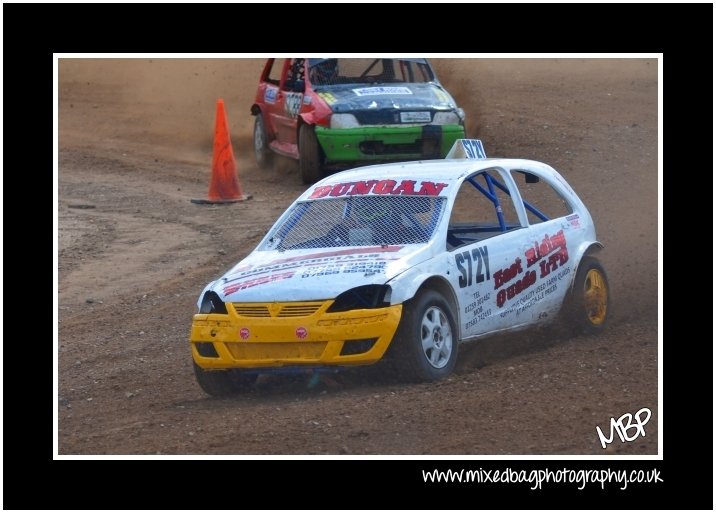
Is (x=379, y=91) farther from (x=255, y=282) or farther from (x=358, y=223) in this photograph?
(x=255, y=282)

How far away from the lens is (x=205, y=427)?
7.65 metres

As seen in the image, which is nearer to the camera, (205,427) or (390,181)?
(205,427)

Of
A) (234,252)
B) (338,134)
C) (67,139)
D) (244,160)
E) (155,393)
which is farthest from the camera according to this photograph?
(67,139)

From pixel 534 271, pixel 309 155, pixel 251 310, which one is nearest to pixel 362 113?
pixel 309 155

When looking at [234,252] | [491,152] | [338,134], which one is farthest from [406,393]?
[491,152]

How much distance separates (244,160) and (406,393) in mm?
11292

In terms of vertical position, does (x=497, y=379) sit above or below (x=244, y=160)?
below

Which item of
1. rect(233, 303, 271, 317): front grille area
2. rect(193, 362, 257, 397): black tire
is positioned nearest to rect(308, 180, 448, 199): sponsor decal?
rect(233, 303, 271, 317): front grille area

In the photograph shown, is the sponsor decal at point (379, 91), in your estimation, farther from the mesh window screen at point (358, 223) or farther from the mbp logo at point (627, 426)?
the mbp logo at point (627, 426)

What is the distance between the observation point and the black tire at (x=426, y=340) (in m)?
8.06

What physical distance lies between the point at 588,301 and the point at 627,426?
285 centimetres

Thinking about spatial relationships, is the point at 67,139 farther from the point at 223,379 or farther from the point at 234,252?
the point at 223,379

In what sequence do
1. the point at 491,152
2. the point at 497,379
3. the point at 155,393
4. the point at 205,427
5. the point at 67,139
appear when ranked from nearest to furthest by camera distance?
the point at 205,427
the point at 497,379
the point at 155,393
the point at 491,152
the point at 67,139

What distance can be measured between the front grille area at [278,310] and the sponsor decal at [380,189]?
1.39 meters
